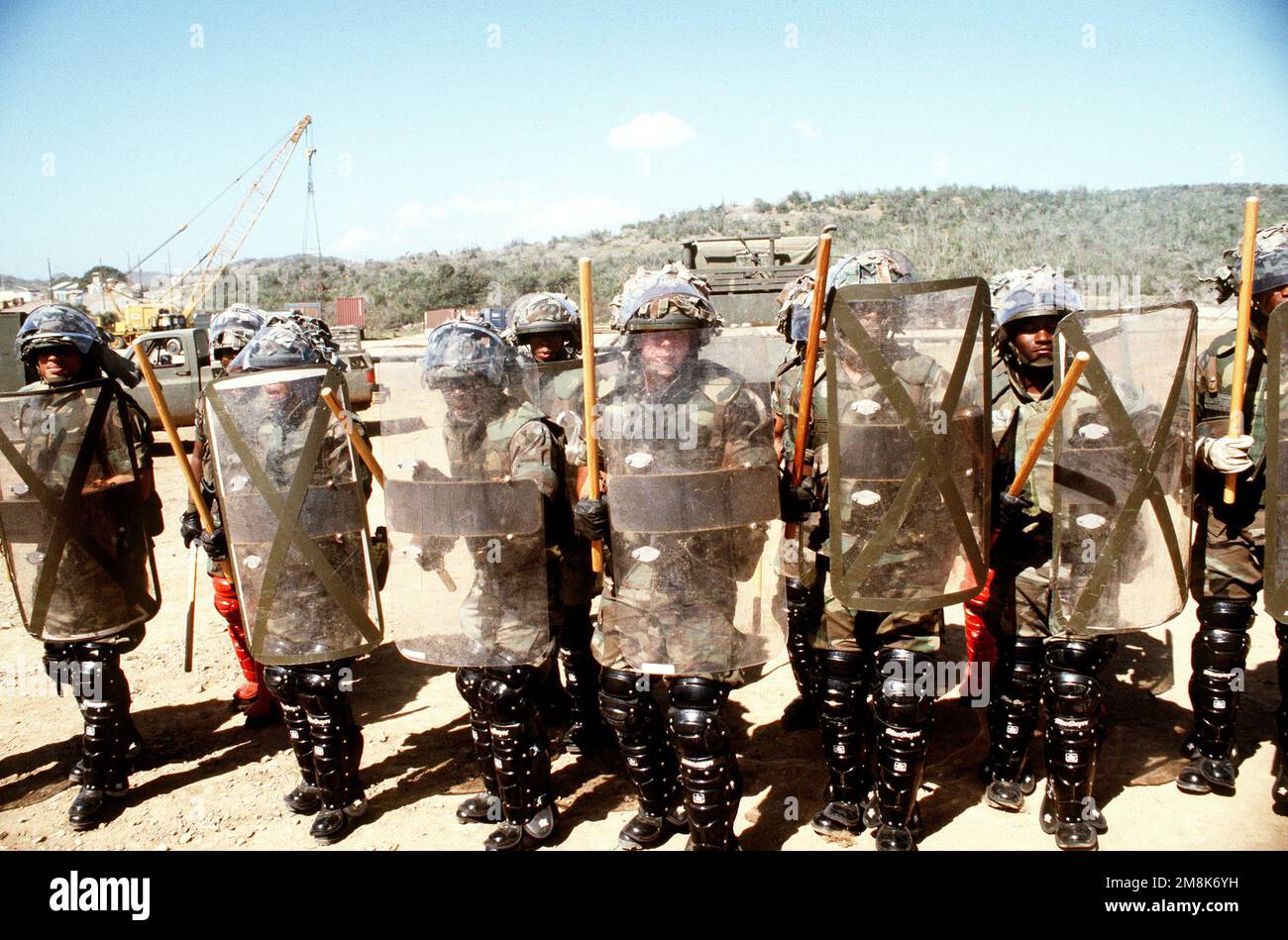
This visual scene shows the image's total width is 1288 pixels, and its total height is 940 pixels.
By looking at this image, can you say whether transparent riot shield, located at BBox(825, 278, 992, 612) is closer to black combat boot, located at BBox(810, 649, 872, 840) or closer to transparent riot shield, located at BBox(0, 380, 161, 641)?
black combat boot, located at BBox(810, 649, 872, 840)

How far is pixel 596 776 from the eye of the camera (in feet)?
15.5

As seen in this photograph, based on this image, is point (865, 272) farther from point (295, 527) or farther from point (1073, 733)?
point (295, 527)

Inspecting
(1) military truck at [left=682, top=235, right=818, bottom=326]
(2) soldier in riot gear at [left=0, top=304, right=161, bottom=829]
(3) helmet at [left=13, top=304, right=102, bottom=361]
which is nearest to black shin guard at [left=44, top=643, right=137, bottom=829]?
(2) soldier in riot gear at [left=0, top=304, right=161, bottom=829]

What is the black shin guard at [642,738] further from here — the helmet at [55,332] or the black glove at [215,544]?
the helmet at [55,332]

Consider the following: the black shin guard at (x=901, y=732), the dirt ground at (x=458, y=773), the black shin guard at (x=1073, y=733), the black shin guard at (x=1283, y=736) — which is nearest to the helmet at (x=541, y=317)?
the dirt ground at (x=458, y=773)

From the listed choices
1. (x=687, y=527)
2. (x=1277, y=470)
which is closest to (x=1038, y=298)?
(x=1277, y=470)

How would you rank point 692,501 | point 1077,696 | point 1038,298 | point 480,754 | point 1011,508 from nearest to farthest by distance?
point 692,501 < point 1011,508 < point 1077,696 < point 1038,298 < point 480,754

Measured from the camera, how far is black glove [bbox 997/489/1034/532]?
362 cm

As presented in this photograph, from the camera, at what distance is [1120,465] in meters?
3.54

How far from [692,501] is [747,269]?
13116mm

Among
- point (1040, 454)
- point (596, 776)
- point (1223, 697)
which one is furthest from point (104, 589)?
point (1223, 697)

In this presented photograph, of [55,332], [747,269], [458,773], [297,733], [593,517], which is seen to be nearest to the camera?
[593,517]

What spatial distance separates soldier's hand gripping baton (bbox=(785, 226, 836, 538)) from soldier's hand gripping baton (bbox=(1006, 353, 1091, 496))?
0.87m
